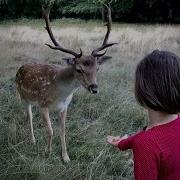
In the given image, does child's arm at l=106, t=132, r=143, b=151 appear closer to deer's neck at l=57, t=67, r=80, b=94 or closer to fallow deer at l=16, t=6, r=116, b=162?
fallow deer at l=16, t=6, r=116, b=162

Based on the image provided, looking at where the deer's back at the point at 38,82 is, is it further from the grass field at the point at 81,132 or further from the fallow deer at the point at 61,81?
the grass field at the point at 81,132

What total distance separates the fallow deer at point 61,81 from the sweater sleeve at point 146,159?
11.0 ft

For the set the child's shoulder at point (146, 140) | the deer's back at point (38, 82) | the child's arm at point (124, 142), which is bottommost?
the deer's back at point (38, 82)

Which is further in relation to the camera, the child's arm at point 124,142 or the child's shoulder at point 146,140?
the child's arm at point 124,142

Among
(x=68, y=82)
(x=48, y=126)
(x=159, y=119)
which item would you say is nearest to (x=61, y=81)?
(x=68, y=82)

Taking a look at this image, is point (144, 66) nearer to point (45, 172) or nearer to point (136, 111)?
point (45, 172)

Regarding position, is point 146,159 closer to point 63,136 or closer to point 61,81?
point 63,136

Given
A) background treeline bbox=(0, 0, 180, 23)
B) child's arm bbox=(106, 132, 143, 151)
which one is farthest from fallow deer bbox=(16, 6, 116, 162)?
background treeline bbox=(0, 0, 180, 23)

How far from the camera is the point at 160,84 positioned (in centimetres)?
208

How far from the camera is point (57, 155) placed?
5555mm

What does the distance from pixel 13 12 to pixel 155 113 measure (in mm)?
30216

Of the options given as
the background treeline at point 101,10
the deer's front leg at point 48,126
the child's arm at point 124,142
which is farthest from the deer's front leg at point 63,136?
the background treeline at point 101,10

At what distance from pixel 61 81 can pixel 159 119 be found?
12.0 feet

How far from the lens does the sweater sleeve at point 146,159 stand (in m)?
2.01
